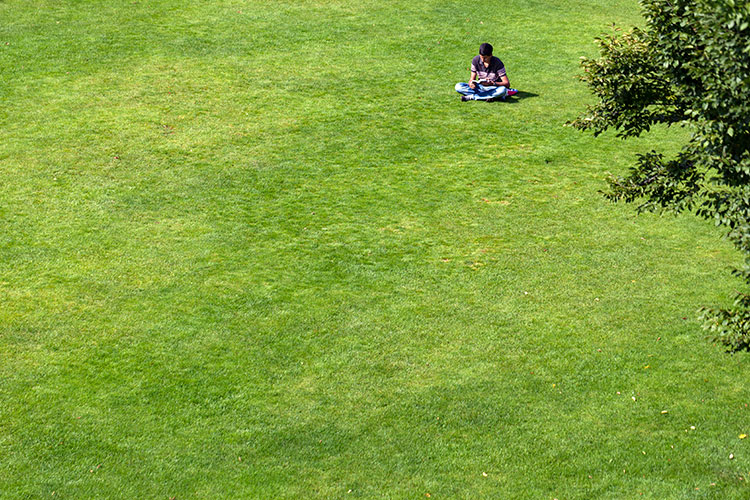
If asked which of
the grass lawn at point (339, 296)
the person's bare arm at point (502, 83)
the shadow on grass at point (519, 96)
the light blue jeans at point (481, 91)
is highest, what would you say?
the person's bare arm at point (502, 83)

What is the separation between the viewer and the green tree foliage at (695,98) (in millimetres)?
7246

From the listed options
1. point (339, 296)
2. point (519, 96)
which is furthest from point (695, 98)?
point (519, 96)

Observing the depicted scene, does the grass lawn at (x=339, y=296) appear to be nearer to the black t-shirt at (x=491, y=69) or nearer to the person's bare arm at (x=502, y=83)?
the person's bare arm at (x=502, y=83)

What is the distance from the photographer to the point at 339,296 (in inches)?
504

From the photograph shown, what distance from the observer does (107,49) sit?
23250 millimetres

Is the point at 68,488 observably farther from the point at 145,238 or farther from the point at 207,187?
the point at 207,187

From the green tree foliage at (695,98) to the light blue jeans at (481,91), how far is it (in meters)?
10.9

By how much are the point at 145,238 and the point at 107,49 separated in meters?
11.0

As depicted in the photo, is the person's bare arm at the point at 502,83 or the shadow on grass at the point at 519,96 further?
the shadow on grass at the point at 519,96

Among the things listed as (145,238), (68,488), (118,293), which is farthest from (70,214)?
(68,488)

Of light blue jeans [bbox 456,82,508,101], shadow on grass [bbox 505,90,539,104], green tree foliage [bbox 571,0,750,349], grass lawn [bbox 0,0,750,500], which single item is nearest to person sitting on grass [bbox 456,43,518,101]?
light blue jeans [bbox 456,82,508,101]

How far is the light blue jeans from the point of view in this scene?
2067 centimetres

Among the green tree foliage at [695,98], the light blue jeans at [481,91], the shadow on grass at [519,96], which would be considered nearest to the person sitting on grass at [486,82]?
the light blue jeans at [481,91]

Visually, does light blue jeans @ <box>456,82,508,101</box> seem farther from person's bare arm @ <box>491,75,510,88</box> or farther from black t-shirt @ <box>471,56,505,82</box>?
black t-shirt @ <box>471,56,505,82</box>
